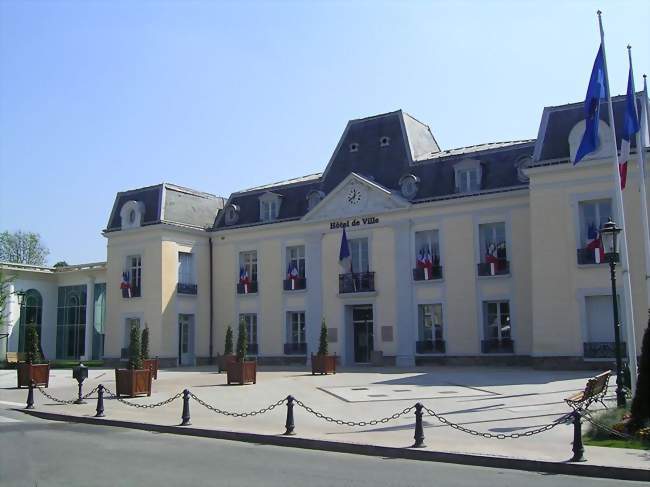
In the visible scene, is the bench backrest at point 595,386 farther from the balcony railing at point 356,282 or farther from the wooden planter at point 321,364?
the balcony railing at point 356,282

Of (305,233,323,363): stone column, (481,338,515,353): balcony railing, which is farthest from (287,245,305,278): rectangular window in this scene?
(481,338,515,353): balcony railing

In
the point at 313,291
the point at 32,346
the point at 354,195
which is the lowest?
the point at 32,346

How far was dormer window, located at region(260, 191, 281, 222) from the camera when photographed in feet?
119

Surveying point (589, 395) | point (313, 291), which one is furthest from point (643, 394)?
point (313, 291)

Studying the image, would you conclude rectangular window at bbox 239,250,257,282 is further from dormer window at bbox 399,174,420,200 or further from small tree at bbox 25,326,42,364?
small tree at bbox 25,326,42,364

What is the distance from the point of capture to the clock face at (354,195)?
3266cm

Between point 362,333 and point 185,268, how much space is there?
35.1 feet

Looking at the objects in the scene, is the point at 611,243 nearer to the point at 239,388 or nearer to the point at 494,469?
the point at 494,469

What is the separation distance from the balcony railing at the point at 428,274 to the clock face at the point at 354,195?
14.9 ft

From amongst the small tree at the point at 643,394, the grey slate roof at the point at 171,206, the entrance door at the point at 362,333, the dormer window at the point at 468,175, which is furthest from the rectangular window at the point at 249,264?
the small tree at the point at 643,394

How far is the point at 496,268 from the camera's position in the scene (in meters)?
28.8

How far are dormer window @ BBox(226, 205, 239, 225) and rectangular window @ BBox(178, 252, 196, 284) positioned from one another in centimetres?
286

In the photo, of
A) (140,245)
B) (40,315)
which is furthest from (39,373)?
(40,315)

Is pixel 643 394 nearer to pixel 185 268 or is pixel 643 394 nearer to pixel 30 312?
pixel 185 268
